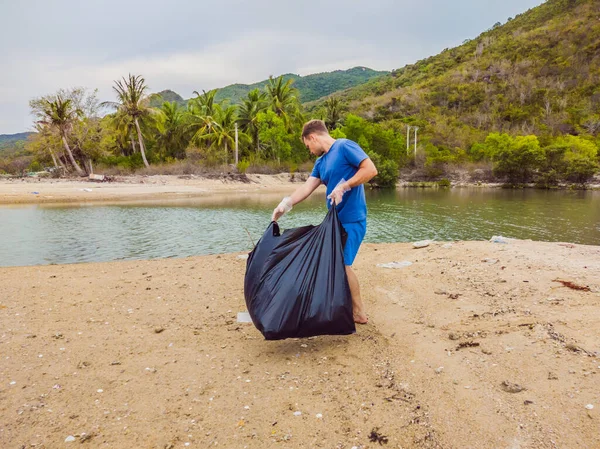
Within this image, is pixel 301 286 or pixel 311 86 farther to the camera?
pixel 311 86

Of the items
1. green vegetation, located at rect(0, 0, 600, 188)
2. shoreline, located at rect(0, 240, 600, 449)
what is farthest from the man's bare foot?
green vegetation, located at rect(0, 0, 600, 188)

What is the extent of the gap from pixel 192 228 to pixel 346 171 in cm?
1049

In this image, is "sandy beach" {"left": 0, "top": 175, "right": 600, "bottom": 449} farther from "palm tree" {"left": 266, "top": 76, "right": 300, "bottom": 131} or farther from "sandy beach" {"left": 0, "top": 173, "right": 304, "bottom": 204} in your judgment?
"palm tree" {"left": 266, "top": 76, "right": 300, "bottom": 131}

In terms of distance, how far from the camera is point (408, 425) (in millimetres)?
2084

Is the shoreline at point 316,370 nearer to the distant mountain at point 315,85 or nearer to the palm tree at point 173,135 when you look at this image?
the palm tree at point 173,135

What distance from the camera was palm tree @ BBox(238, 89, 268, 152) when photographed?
45969 millimetres

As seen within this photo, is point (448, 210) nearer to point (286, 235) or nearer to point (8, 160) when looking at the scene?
point (286, 235)

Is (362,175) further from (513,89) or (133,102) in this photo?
(513,89)

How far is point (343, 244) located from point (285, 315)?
0.84 m

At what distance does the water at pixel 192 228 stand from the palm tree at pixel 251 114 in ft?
92.5

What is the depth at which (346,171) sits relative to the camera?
3.26 m

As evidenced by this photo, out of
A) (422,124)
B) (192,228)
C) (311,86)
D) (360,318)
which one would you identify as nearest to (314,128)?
(360,318)

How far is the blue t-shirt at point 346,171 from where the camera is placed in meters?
3.21

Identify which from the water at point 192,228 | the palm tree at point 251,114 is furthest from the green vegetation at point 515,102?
the water at point 192,228
